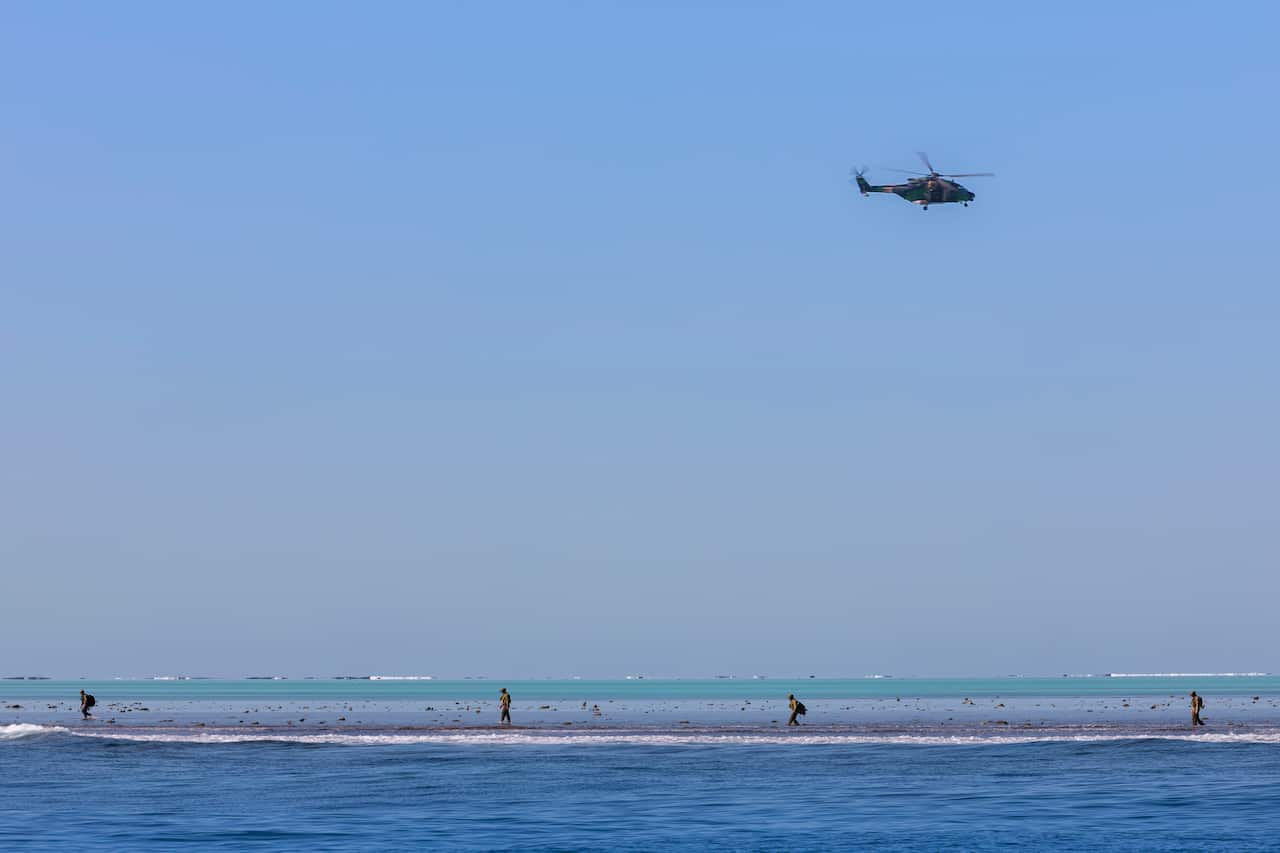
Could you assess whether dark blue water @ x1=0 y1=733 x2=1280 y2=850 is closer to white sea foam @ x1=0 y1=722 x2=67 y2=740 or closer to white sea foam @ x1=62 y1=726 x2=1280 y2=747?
white sea foam @ x1=62 y1=726 x2=1280 y2=747

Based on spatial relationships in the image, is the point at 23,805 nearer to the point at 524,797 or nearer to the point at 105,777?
the point at 105,777

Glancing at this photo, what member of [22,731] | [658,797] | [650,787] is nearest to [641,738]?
[650,787]

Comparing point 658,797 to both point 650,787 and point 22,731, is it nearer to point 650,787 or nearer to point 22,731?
point 650,787

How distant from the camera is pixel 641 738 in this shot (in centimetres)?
7031

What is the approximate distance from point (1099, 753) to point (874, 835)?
81.3 feet

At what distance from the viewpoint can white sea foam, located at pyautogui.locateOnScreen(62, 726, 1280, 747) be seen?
211ft

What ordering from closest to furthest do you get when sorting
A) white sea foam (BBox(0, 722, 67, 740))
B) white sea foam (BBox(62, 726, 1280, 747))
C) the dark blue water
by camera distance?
the dark blue water → white sea foam (BBox(62, 726, 1280, 747)) → white sea foam (BBox(0, 722, 67, 740))

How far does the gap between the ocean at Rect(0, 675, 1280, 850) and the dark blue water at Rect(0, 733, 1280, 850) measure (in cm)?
14

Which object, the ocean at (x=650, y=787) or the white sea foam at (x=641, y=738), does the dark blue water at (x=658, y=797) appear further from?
the white sea foam at (x=641, y=738)

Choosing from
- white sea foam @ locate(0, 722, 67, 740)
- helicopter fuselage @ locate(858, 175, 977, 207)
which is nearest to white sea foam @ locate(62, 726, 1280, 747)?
white sea foam @ locate(0, 722, 67, 740)

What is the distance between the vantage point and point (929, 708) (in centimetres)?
11256

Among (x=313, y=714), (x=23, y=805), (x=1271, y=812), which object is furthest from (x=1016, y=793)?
(x=313, y=714)

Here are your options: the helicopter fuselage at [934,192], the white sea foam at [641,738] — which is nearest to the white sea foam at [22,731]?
the white sea foam at [641,738]

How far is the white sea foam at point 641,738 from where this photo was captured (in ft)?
211
